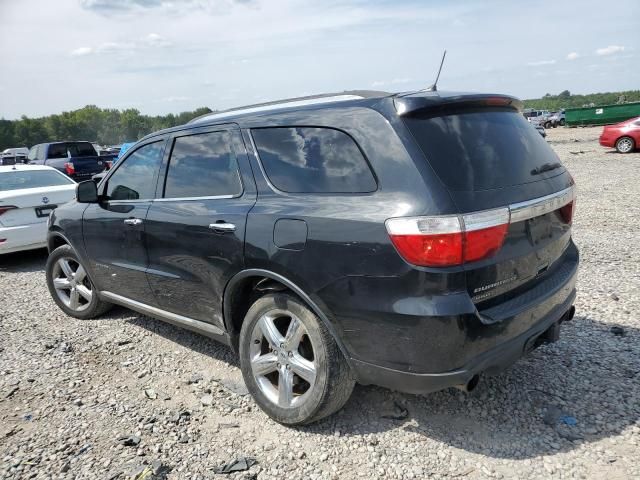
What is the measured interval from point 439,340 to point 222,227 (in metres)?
1.51

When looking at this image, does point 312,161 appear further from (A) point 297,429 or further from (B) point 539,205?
(A) point 297,429

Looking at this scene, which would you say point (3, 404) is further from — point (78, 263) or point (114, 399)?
point (78, 263)

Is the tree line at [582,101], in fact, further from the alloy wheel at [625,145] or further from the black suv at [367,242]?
the black suv at [367,242]

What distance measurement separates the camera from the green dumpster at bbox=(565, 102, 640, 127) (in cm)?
3569

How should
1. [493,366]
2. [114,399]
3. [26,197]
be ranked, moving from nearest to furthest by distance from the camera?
[493,366] → [114,399] → [26,197]

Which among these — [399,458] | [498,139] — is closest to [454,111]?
[498,139]

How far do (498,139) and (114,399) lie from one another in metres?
3.01

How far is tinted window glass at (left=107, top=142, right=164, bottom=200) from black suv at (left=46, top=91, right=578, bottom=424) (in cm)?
33

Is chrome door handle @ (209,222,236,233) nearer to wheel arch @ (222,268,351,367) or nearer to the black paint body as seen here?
the black paint body

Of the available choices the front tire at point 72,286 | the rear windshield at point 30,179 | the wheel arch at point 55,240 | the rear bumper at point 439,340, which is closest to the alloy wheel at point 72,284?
the front tire at point 72,286

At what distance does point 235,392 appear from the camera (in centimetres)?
338

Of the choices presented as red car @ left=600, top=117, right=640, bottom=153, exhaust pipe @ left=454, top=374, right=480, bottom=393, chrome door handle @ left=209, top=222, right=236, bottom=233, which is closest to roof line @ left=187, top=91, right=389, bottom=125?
chrome door handle @ left=209, top=222, right=236, bottom=233

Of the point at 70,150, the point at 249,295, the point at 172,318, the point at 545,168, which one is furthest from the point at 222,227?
the point at 70,150

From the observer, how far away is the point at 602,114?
124ft
